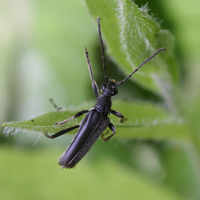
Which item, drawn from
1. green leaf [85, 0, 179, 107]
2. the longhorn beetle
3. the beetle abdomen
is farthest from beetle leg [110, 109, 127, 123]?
green leaf [85, 0, 179, 107]

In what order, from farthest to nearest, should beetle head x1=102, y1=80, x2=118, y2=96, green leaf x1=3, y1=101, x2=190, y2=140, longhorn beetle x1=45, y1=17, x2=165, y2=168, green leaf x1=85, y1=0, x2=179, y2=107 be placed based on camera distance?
beetle head x1=102, y1=80, x2=118, y2=96, longhorn beetle x1=45, y1=17, x2=165, y2=168, green leaf x1=3, y1=101, x2=190, y2=140, green leaf x1=85, y1=0, x2=179, y2=107

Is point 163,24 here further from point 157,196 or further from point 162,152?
point 157,196

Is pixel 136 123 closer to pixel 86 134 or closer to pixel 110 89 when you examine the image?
pixel 86 134

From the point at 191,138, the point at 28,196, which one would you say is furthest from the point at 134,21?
the point at 28,196

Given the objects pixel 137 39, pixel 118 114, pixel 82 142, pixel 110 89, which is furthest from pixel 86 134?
pixel 137 39

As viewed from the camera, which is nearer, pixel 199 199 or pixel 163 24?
pixel 199 199

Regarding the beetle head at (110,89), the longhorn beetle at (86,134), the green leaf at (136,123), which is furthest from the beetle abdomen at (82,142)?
the beetle head at (110,89)

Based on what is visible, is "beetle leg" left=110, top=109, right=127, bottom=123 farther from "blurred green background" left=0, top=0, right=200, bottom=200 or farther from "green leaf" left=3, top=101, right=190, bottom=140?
"blurred green background" left=0, top=0, right=200, bottom=200
